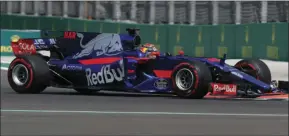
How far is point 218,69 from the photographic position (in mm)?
12500

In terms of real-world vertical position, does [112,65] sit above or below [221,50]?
below

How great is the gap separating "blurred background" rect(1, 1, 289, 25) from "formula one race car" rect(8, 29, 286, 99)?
16497 mm

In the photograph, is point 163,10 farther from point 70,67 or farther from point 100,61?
point 100,61

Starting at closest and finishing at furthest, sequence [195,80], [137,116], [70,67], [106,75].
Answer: [137,116]
[195,80]
[106,75]
[70,67]

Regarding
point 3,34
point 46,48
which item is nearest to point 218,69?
point 46,48

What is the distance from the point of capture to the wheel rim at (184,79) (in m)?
12.4

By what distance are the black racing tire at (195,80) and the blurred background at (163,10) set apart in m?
17.2

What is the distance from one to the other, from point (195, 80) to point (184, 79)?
375 millimetres

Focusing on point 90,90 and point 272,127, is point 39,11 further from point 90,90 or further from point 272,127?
point 272,127

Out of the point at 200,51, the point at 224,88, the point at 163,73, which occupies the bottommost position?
the point at 224,88

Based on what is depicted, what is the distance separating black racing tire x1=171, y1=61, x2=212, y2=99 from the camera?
39.8ft

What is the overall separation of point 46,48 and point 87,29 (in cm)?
2080

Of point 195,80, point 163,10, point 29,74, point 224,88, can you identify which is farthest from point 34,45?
point 163,10

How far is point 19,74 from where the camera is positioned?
1398 centimetres
